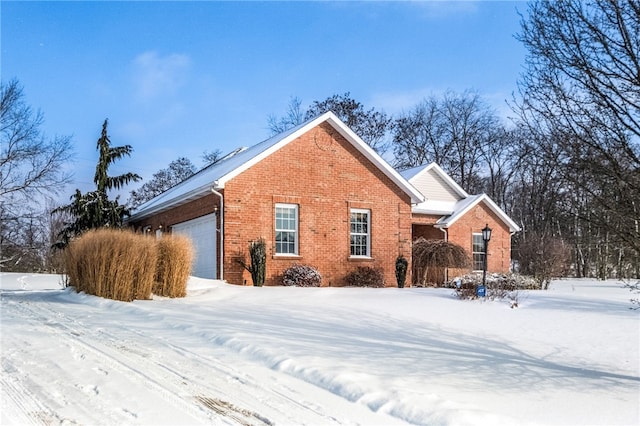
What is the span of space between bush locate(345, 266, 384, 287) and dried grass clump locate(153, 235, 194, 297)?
7.19 m

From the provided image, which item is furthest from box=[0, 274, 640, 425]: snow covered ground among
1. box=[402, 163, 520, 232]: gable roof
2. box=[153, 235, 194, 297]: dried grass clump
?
box=[402, 163, 520, 232]: gable roof

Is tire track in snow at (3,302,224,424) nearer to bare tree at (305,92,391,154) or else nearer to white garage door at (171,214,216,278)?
white garage door at (171,214,216,278)

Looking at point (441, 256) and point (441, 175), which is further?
point (441, 175)

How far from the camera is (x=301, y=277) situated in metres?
18.6

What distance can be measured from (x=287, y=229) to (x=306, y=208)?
→ 953 mm

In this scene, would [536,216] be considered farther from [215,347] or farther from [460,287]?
[215,347]

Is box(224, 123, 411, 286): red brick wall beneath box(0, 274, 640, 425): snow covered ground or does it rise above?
above

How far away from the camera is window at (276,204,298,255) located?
63.5 ft

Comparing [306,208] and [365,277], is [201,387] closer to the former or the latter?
[306,208]

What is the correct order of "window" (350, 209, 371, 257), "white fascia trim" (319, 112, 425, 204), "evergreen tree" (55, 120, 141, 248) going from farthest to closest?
"evergreen tree" (55, 120, 141, 248), "window" (350, 209, 371, 257), "white fascia trim" (319, 112, 425, 204)

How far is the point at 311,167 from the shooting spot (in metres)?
20.0

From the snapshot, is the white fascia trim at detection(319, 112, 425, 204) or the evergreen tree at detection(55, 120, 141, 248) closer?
the white fascia trim at detection(319, 112, 425, 204)

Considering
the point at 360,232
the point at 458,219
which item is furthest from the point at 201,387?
the point at 458,219

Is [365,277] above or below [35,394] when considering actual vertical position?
above
